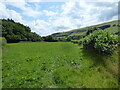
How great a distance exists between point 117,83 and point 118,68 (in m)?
2.12

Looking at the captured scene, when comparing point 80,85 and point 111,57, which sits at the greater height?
point 111,57

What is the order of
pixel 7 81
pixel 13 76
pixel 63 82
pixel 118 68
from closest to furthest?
pixel 63 82 → pixel 7 81 → pixel 13 76 → pixel 118 68

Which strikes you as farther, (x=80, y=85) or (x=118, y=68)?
(x=118, y=68)

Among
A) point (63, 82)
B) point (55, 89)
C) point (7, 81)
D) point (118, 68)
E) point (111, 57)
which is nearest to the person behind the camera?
point (55, 89)

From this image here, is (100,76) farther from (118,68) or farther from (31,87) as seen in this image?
(31,87)

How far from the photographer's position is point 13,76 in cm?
616

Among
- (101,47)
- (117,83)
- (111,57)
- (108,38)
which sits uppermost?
(108,38)

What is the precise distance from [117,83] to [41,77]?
3.99 metres

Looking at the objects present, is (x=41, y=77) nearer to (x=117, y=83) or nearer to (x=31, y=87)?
(x=31, y=87)

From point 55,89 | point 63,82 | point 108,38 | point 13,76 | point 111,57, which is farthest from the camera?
point 108,38

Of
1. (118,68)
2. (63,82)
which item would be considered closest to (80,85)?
(63,82)

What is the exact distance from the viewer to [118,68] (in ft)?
23.5

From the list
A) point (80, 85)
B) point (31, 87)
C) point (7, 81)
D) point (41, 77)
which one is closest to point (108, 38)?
point (80, 85)

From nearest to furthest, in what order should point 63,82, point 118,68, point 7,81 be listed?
point 63,82 → point 7,81 → point 118,68
